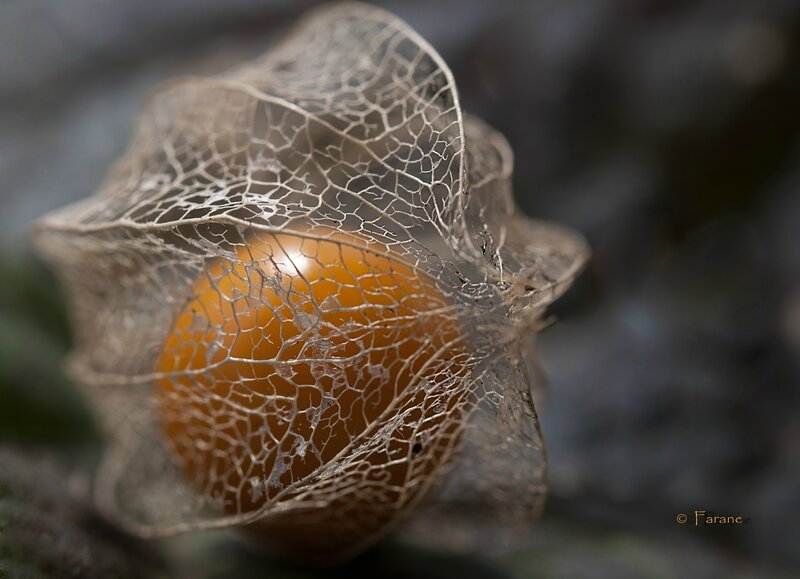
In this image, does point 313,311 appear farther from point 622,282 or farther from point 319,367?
point 622,282

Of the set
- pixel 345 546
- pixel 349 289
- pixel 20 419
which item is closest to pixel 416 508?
pixel 345 546

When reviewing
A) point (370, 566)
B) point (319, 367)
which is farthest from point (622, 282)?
point (319, 367)

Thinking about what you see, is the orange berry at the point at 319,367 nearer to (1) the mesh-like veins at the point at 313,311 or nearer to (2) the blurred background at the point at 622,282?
(1) the mesh-like veins at the point at 313,311

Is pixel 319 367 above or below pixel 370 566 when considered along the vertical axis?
above

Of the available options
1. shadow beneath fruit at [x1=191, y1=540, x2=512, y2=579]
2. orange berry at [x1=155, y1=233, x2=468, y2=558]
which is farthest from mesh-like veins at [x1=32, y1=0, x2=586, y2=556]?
shadow beneath fruit at [x1=191, y1=540, x2=512, y2=579]

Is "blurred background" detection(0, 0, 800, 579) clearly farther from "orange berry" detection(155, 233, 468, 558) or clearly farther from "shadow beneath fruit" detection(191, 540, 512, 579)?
"orange berry" detection(155, 233, 468, 558)

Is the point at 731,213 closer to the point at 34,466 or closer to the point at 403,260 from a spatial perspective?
the point at 403,260

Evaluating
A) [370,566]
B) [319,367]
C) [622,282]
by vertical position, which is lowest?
[370,566]
